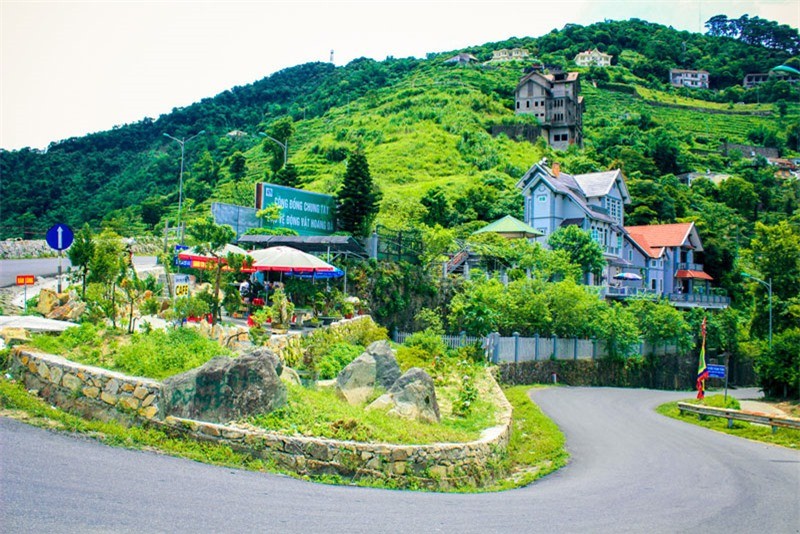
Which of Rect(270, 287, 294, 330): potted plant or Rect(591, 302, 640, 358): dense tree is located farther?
Rect(591, 302, 640, 358): dense tree

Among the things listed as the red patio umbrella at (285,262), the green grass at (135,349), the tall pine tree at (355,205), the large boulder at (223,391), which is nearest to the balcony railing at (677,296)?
the tall pine tree at (355,205)

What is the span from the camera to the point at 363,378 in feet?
44.7

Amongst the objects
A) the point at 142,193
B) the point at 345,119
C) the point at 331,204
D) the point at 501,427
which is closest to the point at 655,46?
the point at 345,119

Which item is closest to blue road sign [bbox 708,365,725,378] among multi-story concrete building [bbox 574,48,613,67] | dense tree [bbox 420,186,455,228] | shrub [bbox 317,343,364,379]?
shrub [bbox 317,343,364,379]

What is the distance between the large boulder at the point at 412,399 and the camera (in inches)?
485

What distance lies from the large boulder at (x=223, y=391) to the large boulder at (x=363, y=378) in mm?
2978

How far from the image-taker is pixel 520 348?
1065 inches

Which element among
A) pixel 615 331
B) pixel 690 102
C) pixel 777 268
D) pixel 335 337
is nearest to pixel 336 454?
pixel 335 337

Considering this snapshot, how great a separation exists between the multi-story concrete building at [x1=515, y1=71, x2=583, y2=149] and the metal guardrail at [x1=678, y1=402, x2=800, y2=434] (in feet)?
246

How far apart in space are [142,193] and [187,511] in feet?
253

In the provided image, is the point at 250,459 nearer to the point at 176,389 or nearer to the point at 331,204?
the point at 176,389

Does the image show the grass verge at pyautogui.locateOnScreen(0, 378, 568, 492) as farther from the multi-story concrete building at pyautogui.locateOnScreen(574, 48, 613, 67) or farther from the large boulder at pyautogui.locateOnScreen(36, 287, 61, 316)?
the multi-story concrete building at pyautogui.locateOnScreen(574, 48, 613, 67)

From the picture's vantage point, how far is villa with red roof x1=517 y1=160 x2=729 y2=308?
46.1 meters

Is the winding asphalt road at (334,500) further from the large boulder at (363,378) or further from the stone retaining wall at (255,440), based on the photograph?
the large boulder at (363,378)
